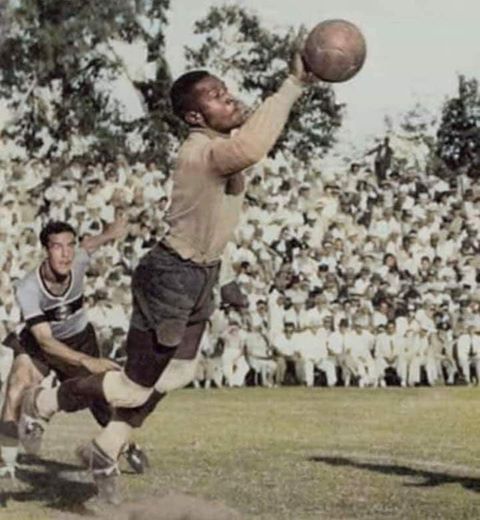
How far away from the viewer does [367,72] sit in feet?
14.7

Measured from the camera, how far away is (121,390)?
13.0 ft

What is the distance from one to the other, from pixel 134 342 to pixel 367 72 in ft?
3.50

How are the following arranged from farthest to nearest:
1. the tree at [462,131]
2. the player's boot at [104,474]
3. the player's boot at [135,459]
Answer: the tree at [462,131], the player's boot at [135,459], the player's boot at [104,474]

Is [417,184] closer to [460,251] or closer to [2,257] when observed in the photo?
[460,251]

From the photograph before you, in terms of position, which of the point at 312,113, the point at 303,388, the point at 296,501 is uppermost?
the point at 312,113

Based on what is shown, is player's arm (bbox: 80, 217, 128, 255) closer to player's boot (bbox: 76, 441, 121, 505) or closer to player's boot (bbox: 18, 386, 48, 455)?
player's boot (bbox: 18, 386, 48, 455)

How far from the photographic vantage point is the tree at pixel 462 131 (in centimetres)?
457

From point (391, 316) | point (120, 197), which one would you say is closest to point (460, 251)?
point (391, 316)

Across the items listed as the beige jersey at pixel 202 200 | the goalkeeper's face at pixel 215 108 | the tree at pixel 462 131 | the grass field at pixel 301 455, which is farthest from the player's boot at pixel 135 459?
the tree at pixel 462 131

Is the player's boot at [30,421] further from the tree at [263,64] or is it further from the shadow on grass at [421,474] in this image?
the tree at [263,64]

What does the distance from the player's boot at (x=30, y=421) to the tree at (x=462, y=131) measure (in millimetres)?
1401

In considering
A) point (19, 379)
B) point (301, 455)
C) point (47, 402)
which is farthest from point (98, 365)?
point (301, 455)

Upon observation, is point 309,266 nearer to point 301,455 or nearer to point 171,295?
point 301,455

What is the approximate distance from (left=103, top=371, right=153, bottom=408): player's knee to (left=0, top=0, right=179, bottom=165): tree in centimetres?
84
